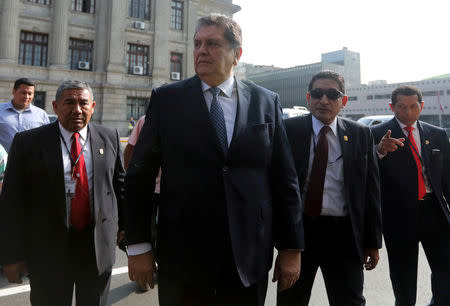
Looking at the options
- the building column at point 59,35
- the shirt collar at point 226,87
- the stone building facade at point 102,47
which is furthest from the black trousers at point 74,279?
the building column at point 59,35

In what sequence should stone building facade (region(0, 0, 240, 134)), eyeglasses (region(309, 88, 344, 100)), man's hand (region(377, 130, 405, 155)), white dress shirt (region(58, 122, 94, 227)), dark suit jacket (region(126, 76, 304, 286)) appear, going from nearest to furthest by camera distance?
dark suit jacket (region(126, 76, 304, 286)) → white dress shirt (region(58, 122, 94, 227)) → eyeglasses (region(309, 88, 344, 100)) → man's hand (region(377, 130, 405, 155)) → stone building facade (region(0, 0, 240, 134))

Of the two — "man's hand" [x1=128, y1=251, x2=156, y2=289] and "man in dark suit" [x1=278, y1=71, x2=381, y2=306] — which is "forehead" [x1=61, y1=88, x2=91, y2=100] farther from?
"man in dark suit" [x1=278, y1=71, x2=381, y2=306]

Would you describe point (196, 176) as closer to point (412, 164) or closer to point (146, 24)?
point (412, 164)

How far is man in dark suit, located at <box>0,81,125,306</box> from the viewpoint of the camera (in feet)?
7.93

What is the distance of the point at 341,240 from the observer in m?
2.70

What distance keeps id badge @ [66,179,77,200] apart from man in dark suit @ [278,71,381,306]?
1943 mm

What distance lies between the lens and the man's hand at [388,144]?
10.1 feet

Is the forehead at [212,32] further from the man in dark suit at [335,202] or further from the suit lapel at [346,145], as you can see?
the suit lapel at [346,145]

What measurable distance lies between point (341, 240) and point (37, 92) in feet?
92.2

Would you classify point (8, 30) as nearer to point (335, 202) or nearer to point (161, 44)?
point (161, 44)

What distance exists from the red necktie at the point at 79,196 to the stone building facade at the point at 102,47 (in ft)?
84.3

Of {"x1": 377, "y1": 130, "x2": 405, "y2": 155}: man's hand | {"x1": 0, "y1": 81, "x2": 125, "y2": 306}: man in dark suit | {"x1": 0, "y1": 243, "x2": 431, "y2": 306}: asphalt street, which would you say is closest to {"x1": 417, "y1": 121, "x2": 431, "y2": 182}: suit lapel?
{"x1": 377, "y1": 130, "x2": 405, "y2": 155}: man's hand

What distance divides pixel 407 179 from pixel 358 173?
3.11 ft

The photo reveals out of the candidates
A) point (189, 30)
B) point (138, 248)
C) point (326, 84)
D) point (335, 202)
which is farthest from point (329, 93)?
point (189, 30)
